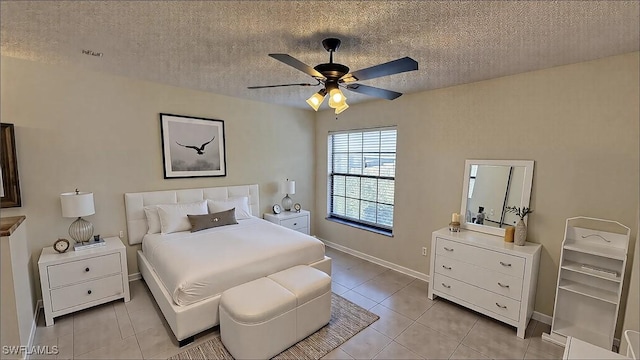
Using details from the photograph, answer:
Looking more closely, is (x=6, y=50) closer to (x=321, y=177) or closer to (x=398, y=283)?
(x=321, y=177)

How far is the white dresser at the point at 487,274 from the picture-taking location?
2404 mm

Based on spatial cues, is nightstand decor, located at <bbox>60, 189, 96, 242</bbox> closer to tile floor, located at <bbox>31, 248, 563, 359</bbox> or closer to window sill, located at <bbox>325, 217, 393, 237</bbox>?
tile floor, located at <bbox>31, 248, 563, 359</bbox>

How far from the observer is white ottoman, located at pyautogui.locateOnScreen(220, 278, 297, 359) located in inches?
77.5

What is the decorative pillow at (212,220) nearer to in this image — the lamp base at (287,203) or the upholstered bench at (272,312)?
the lamp base at (287,203)

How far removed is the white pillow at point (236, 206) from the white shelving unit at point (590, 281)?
138 inches

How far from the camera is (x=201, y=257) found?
2428mm

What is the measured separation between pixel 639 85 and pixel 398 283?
285cm

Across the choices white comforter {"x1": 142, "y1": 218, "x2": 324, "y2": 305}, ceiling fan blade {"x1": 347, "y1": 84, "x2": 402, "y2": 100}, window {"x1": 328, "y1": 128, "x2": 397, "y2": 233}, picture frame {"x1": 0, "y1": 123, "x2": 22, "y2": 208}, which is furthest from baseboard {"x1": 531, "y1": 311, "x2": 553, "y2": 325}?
picture frame {"x1": 0, "y1": 123, "x2": 22, "y2": 208}

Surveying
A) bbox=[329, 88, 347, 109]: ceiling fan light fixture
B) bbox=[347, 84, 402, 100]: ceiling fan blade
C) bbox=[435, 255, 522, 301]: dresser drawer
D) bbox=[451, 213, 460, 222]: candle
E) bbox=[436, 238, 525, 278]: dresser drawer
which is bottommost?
bbox=[435, 255, 522, 301]: dresser drawer

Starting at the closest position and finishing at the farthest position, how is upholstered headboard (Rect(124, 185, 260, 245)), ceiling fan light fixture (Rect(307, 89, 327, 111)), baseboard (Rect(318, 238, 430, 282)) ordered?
ceiling fan light fixture (Rect(307, 89, 327, 111)), upholstered headboard (Rect(124, 185, 260, 245)), baseboard (Rect(318, 238, 430, 282))

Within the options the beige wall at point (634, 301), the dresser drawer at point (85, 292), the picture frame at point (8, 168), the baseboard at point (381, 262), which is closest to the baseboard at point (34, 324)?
the dresser drawer at point (85, 292)

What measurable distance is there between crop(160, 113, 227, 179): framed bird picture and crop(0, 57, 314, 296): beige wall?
3.1 inches

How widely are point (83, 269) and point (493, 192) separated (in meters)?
4.22

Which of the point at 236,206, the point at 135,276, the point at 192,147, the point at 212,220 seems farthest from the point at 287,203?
the point at 135,276
